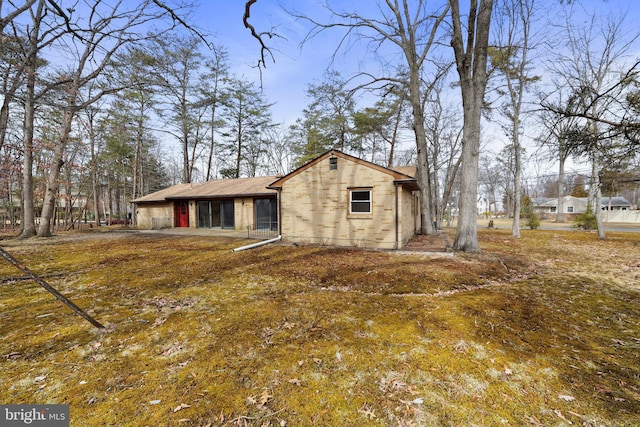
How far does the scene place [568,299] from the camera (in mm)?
4801

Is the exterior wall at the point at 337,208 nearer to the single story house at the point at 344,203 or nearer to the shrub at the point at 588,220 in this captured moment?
the single story house at the point at 344,203

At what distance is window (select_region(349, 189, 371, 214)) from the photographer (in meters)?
10.3

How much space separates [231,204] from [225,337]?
49.5 feet

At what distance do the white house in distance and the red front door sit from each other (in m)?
41.8

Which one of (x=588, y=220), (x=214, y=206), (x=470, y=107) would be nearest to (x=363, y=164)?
(x=470, y=107)

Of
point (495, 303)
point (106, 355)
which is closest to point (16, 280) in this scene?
point (106, 355)

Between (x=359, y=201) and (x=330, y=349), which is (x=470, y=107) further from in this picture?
(x=330, y=349)

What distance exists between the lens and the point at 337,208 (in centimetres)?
1083

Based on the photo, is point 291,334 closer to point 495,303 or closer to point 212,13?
point 495,303

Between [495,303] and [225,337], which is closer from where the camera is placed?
[225,337]

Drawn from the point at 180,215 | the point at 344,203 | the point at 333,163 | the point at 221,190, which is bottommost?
the point at 180,215

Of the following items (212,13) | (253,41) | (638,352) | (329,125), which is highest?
(329,125)
